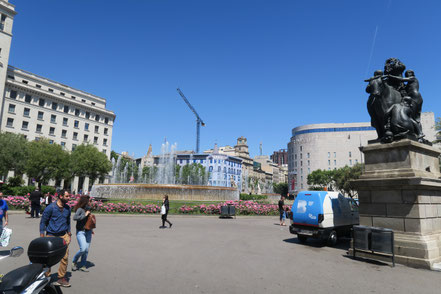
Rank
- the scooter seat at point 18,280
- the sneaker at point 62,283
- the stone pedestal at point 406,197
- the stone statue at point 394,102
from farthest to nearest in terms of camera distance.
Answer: the stone statue at point 394,102
the stone pedestal at point 406,197
the sneaker at point 62,283
the scooter seat at point 18,280

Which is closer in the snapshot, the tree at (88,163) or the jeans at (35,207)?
the jeans at (35,207)

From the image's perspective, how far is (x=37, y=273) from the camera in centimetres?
356

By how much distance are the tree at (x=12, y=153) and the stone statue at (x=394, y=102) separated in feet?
151

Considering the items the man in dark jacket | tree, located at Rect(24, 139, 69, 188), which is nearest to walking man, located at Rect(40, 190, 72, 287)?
the man in dark jacket

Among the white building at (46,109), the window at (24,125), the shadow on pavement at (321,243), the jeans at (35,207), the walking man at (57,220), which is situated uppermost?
the white building at (46,109)

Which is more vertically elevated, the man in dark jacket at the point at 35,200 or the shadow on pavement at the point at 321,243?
the man in dark jacket at the point at 35,200

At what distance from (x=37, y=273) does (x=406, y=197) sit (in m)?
9.12

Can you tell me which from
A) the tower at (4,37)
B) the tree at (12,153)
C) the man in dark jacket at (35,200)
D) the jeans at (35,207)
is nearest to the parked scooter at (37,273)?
the man in dark jacket at (35,200)

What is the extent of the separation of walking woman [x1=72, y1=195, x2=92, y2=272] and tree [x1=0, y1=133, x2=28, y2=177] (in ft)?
134

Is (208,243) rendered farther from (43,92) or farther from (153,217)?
(43,92)

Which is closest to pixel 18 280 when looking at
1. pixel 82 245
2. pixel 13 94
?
pixel 82 245

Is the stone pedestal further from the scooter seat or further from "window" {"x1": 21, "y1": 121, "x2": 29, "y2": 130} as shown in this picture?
"window" {"x1": 21, "y1": 121, "x2": 29, "y2": 130}

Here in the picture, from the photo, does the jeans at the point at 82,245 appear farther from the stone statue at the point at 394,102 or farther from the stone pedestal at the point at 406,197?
the stone statue at the point at 394,102

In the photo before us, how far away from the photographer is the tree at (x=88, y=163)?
46375 mm
